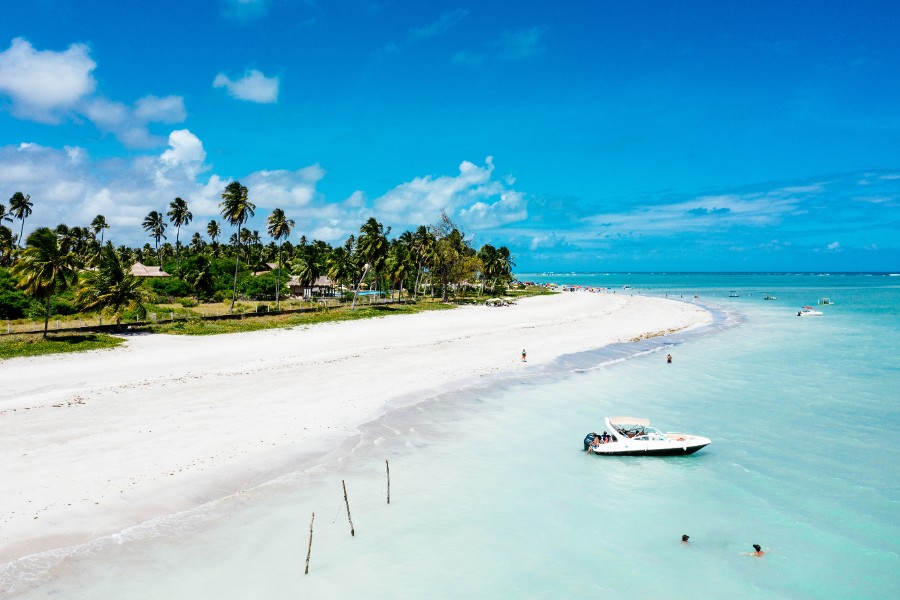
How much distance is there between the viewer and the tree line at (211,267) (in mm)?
41531

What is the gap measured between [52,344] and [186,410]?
20.9 meters

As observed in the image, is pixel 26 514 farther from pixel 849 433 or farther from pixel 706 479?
pixel 849 433

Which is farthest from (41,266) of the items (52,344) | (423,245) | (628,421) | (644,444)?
(423,245)

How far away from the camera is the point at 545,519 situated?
1720cm

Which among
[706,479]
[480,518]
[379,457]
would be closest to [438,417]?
[379,457]

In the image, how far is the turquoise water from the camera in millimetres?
13898

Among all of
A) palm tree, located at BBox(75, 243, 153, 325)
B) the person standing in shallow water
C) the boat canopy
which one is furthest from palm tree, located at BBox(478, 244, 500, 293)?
the person standing in shallow water

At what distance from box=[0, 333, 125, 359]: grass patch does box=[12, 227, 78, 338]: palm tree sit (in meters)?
1.45

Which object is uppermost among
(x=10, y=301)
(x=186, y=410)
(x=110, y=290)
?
(x=110, y=290)

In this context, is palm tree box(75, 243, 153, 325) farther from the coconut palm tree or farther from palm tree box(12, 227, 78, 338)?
the coconut palm tree

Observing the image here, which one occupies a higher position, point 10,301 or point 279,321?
point 10,301

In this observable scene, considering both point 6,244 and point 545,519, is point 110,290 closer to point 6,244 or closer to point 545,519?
point 545,519

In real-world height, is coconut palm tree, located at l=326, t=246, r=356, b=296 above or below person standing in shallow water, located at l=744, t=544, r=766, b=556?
above

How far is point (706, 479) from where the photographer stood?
20281 millimetres
